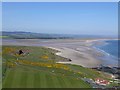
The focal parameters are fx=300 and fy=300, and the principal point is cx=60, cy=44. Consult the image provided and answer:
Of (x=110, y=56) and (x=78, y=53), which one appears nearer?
(x=110, y=56)

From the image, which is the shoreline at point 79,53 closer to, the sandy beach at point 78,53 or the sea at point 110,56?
the sandy beach at point 78,53

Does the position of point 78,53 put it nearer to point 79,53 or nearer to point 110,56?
point 79,53

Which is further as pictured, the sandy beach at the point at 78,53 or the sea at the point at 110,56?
the sea at the point at 110,56

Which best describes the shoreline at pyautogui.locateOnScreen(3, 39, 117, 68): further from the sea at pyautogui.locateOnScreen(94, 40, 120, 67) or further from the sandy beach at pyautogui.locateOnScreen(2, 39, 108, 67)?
the sea at pyautogui.locateOnScreen(94, 40, 120, 67)

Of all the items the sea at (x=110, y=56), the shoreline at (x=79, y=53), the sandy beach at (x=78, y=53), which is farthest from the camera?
the sea at (x=110, y=56)

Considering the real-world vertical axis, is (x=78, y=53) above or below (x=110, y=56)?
above

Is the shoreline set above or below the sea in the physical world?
above

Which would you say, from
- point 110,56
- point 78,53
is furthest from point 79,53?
point 110,56

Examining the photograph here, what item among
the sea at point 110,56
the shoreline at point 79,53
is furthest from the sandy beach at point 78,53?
the sea at point 110,56

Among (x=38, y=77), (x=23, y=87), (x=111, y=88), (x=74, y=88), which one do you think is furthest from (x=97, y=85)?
(x=23, y=87)

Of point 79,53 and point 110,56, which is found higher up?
point 79,53

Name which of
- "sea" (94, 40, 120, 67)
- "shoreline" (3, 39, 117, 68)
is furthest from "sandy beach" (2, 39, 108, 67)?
"sea" (94, 40, 120, 67)

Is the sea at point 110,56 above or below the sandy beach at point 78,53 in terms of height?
below
